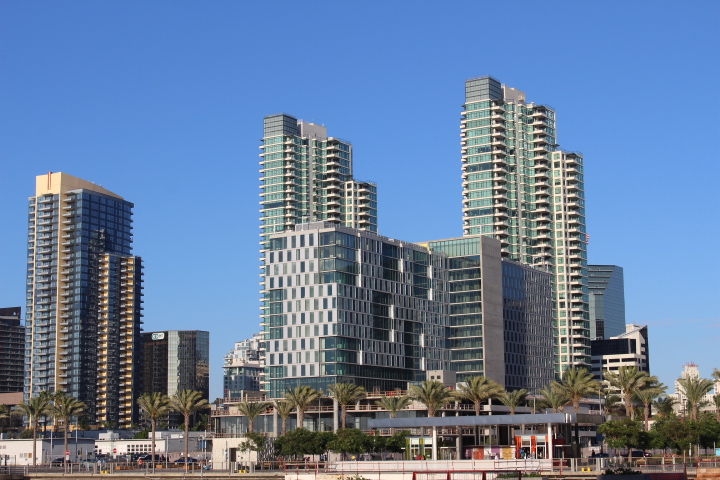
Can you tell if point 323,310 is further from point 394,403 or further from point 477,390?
point 477,390

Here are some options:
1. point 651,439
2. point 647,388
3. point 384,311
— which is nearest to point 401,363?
point 384,311

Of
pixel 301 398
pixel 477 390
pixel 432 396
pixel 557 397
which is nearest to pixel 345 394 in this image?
pixel 301 398

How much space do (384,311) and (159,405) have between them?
5507 cm

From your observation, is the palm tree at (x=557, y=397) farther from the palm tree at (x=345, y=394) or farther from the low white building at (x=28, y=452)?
the low white building at (x=28, y=452)

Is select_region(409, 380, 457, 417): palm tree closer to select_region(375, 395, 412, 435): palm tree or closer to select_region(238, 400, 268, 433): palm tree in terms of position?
select_region(375, 395, 412, 435): palm tree

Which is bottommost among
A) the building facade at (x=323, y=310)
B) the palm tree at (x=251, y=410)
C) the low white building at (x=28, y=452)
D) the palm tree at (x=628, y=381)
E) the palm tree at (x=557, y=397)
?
the low white building at (x=28, y=452)

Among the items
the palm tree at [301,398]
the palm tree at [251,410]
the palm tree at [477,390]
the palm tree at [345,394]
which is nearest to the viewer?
the palm tree at [477,390]

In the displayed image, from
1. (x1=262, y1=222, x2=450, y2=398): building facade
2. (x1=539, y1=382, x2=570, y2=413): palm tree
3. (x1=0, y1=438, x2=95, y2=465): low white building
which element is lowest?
(x1=0, y1=438, x2=95, y2=465): low white building

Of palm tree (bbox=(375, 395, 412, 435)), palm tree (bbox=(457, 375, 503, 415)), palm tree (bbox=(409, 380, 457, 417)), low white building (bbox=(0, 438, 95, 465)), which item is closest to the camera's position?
palm tree (bbox=(409, 380, 457, 417))

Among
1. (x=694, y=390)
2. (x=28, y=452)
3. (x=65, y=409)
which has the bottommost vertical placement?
(x=28, y=452)

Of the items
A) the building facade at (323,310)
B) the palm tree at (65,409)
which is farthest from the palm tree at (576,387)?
the palm tree at (65,409)

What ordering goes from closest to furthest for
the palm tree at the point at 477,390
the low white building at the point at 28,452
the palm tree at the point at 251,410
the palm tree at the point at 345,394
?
1. the palm tree at the point at 477,390
2. the palm tree at the point at 345,394
3. the palm tree at the point at 251,410
4. the low white building at the point at 28,452

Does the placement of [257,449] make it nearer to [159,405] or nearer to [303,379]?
[159,405]

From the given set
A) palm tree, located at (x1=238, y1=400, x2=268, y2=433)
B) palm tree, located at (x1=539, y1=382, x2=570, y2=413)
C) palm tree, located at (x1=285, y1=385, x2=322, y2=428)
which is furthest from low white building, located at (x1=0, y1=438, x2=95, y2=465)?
palm tree, located at (x1=539, y1=382, x2=570, y2=413)
